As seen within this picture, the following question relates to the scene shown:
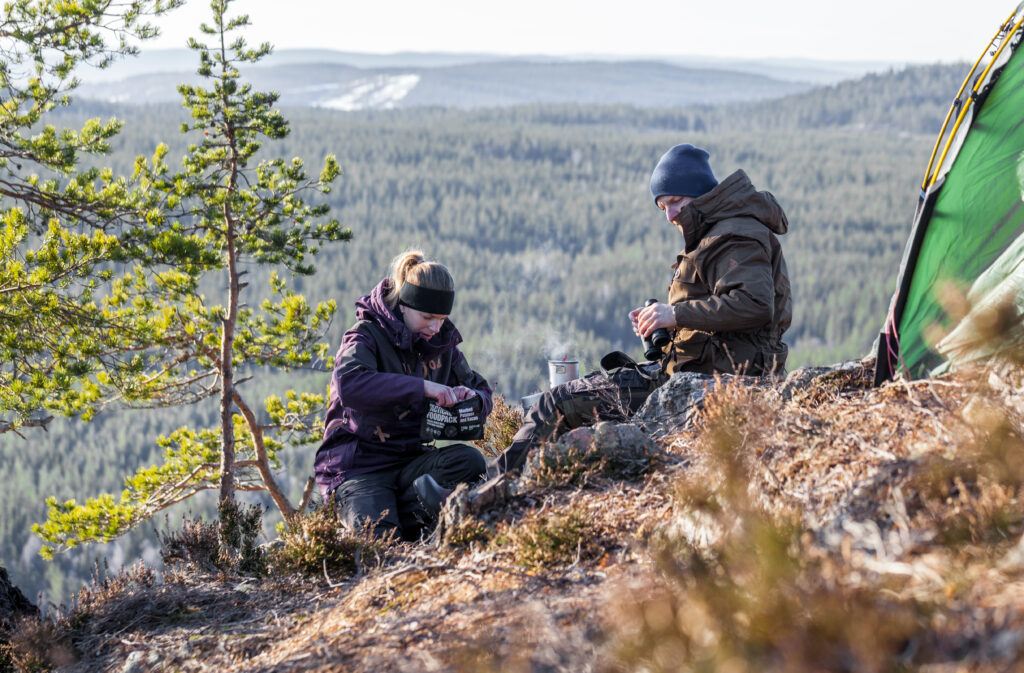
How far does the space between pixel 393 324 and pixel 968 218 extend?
3181mm

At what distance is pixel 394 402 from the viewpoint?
4.80 metres

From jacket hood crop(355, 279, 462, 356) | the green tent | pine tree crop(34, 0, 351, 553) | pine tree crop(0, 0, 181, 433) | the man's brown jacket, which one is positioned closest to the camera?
the green tent

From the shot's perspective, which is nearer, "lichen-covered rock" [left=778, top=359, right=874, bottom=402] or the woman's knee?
"lichen-covered rock" [left=778, top=359, right=874, bottom=402]

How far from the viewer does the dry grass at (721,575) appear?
5.78 ft

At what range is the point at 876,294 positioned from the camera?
116 metres

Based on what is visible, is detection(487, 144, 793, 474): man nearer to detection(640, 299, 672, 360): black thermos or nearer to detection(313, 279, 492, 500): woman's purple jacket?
detection(640, 299, 672, 360): black thermos

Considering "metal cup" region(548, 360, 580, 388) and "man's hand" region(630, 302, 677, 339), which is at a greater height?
"man's hand" region(630, 302, 677, 339)

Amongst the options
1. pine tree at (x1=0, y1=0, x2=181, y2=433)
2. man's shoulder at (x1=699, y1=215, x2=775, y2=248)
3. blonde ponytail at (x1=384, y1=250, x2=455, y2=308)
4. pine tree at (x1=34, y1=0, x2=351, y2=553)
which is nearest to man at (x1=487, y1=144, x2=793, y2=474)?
man's shoulder at (x1=699, y1=215, x2=775, y2=248)

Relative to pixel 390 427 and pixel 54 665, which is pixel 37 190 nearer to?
pixel 390 427

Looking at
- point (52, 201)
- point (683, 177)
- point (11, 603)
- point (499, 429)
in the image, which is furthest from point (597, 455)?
point (52, 201)

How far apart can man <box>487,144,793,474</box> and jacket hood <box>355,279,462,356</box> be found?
29.7 inches

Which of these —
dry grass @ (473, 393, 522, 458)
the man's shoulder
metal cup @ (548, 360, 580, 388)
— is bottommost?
dry grass @ (473, 393, 522, 458)

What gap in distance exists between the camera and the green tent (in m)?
4.01

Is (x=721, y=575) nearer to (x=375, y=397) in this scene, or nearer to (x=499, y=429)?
(x=375, y=397)
